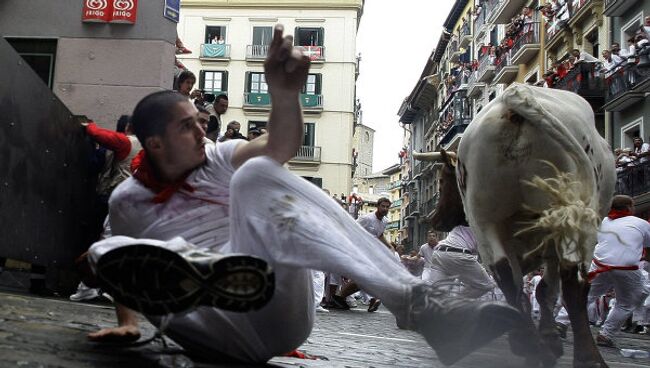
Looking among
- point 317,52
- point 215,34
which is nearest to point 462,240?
point 317,52

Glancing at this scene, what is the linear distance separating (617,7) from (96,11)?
70.3ft

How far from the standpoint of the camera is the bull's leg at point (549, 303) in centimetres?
600

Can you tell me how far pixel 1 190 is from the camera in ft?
26.1

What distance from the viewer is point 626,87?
2794 centimetres

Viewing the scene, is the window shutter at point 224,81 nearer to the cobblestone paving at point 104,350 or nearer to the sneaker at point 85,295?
the sneaker at point 85,295

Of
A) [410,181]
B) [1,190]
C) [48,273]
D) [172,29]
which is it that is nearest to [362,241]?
[1,190]

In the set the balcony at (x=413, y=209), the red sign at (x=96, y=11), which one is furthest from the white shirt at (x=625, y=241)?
the balcony at (x=413, y=209)

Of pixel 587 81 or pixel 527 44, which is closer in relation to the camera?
pixel 587 81

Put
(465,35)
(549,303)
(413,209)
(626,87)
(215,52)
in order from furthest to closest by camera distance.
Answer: (413,209)
(465,35)
(215,52)
(626,87)
(549,303)

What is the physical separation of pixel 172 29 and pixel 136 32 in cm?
51

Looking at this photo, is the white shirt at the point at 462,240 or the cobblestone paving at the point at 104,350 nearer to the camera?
the cobblestone paving at the point at 104,350

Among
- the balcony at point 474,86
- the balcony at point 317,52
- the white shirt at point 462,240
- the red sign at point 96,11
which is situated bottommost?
the white shirt at point 462,240

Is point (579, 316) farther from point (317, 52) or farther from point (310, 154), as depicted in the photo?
point (317, 52)

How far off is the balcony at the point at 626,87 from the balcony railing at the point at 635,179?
2548 mm
